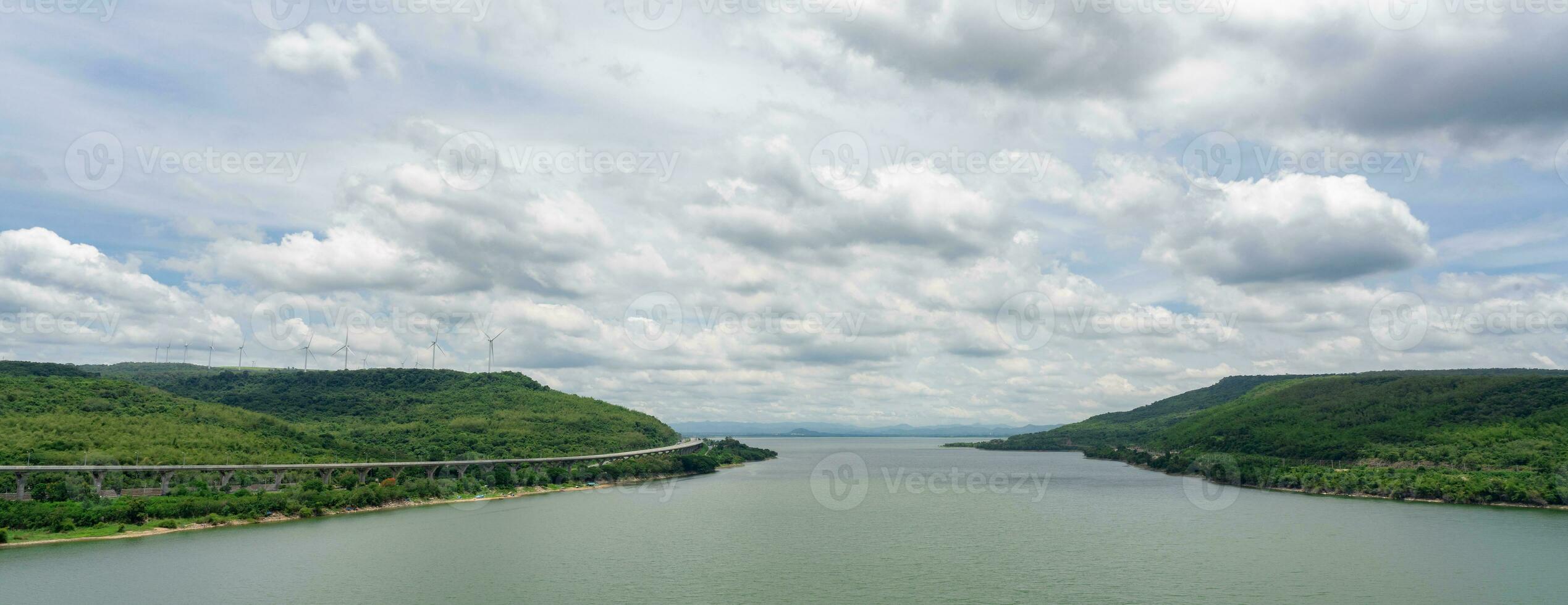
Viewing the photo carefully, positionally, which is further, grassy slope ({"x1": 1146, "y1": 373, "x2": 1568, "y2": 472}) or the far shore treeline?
grassy slope ({"x1": 1146, "y1": 373, "x2": 1568, "y2": 472})

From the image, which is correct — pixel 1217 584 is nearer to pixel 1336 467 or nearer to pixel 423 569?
pixel 423 569

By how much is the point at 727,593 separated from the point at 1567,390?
172776 mm

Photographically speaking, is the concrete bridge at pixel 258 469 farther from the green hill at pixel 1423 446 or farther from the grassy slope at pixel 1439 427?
the grassy slope at pixel 1439 427

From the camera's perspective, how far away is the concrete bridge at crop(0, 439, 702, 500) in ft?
315

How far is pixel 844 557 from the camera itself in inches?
2936

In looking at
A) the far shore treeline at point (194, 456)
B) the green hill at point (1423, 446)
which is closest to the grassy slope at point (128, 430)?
the far shore treeline at point (194, 456)

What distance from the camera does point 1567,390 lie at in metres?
155

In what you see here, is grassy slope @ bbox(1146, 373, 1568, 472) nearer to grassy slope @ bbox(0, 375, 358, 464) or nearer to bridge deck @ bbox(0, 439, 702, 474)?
bridge deck @ bbox(0, 439, 702, 474)

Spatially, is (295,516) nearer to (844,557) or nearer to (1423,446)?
(844,557)

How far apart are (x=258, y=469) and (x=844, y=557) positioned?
3439 inches

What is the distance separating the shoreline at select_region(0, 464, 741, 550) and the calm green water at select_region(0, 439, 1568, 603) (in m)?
2.09

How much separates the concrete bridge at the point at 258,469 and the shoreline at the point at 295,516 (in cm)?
1071

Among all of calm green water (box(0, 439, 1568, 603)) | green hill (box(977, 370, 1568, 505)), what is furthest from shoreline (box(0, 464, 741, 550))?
green hill (box(977, 370, 1568, 505))

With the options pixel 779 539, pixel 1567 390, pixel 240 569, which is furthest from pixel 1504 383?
pixel 240 569
